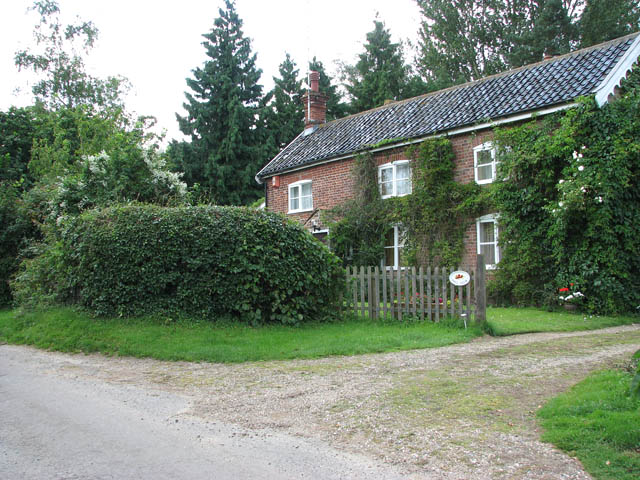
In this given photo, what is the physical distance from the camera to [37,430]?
490cm

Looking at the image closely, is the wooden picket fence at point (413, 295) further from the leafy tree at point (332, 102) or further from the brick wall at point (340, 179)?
the leafy tree at point (332, 102)

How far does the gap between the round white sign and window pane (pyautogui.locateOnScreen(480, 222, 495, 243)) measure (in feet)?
19.3

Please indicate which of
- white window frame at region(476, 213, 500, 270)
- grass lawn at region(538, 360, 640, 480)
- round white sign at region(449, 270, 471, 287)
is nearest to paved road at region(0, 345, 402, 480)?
grass lawn at region(538, 360, 640, 480)

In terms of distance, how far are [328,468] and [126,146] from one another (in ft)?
46.6

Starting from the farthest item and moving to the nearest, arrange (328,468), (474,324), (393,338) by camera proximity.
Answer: (474,324) → (393,338) → (328,468)

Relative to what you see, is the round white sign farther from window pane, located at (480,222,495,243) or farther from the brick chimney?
the brick chimney

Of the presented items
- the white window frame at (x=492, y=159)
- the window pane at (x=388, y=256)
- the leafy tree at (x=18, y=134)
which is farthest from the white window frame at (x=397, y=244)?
the leafy tree at (x=18, y=134)

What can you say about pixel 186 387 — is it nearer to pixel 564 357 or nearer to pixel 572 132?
pixel 564 357

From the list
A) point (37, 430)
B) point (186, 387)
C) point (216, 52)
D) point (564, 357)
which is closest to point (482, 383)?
point (564, 357)

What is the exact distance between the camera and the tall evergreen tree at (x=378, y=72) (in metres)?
38.2

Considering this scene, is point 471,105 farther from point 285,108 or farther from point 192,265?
point 285,108

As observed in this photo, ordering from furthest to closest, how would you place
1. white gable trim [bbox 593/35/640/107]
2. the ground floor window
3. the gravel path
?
the ground floor window → white gable trim [bbox 593/35/640/107] → the gravel path

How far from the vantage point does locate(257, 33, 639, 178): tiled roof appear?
14352mm

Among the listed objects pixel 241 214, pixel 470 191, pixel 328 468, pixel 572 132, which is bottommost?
pixel 328 468
